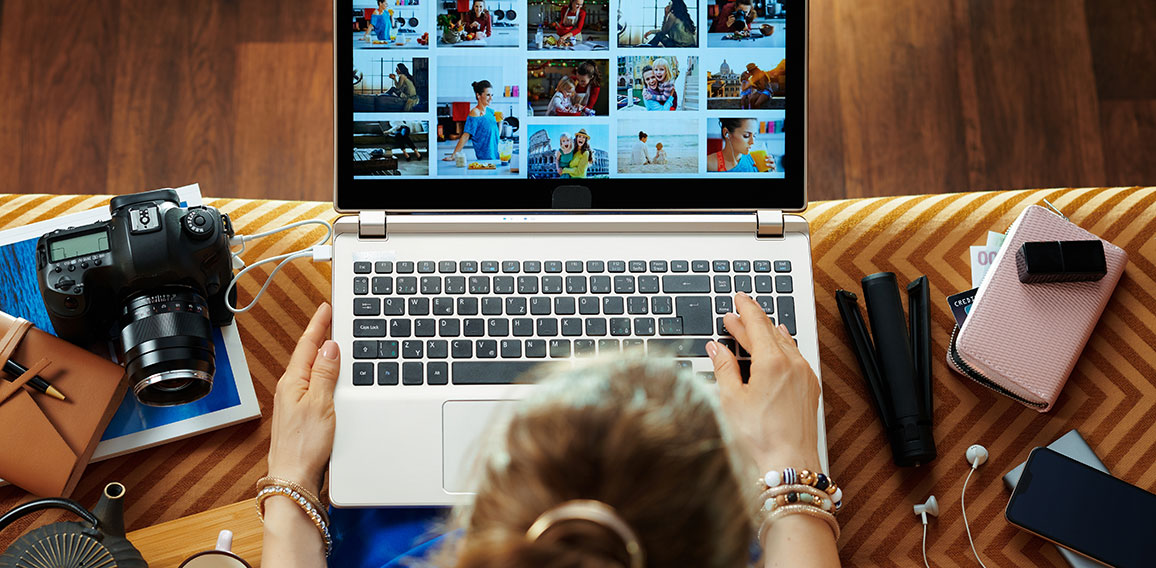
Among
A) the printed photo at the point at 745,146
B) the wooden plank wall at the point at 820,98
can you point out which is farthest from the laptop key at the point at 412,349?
the wooden plank wall at the point at 820,98

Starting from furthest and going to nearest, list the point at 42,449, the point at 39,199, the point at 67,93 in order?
the point at 67,93
the point at 39,199
the point at 42,449

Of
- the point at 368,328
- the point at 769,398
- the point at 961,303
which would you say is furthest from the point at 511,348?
the point at 961,303

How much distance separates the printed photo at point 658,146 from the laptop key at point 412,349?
244 mm

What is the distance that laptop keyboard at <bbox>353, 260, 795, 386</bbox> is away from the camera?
28.3 inches

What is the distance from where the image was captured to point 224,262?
0.73 m

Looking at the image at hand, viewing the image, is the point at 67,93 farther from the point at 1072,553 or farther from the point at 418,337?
the point at 1072,553

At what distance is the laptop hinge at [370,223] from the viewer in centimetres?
75

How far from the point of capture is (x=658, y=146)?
738mm

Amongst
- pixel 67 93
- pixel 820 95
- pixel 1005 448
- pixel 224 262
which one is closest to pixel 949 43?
pixel 820 95

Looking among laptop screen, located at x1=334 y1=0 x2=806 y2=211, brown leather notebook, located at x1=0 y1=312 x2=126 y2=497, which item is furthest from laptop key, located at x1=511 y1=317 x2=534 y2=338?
brown leather notebook, located at x1=0 y1=312 x2=126 y2=497

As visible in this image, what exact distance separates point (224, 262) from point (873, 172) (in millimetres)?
1149

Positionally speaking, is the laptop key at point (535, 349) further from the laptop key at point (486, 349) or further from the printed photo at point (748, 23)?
the printed photo at point (748, 23)

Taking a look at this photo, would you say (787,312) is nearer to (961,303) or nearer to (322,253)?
(961,303)

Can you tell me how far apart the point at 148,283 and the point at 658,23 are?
51 centimetres
